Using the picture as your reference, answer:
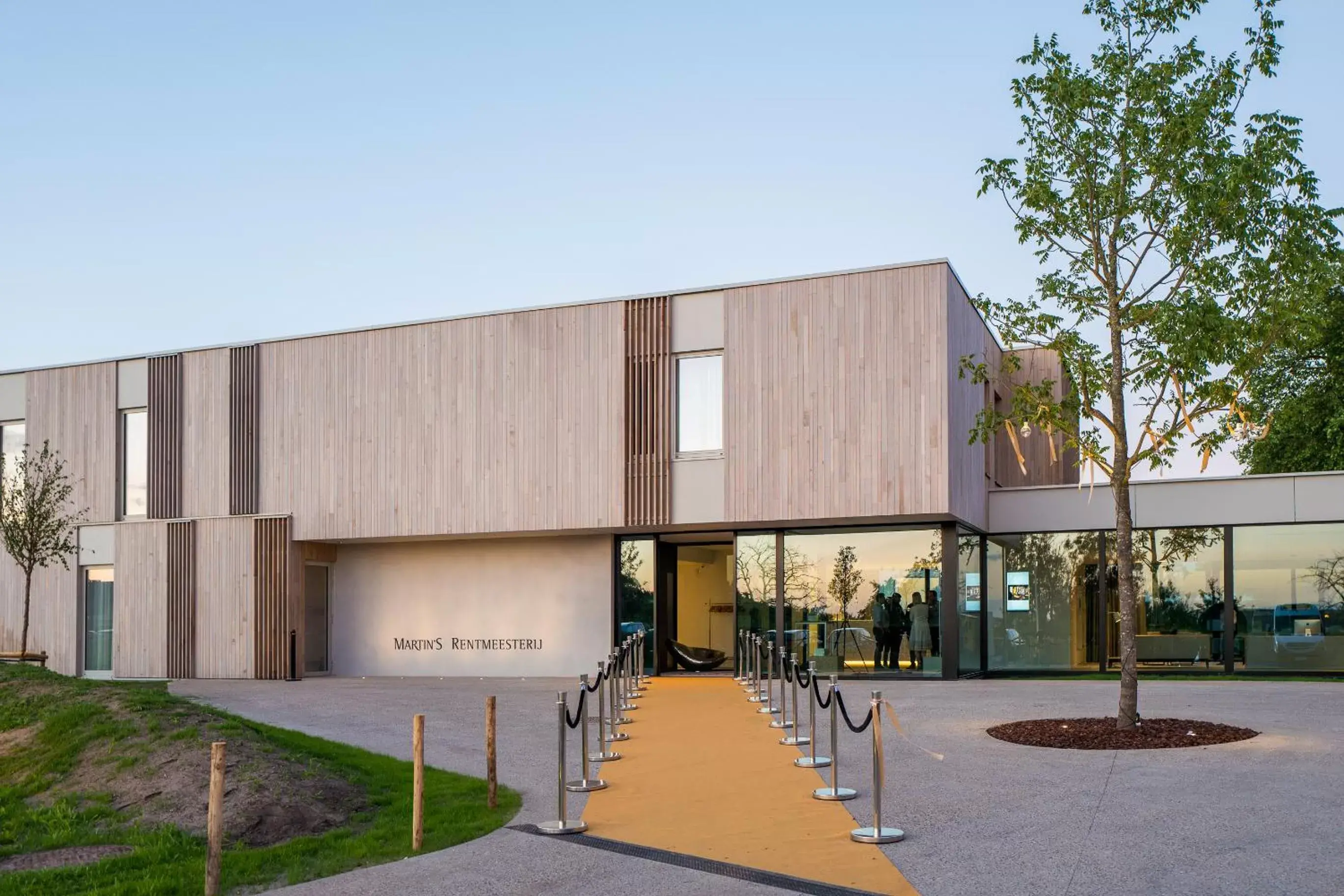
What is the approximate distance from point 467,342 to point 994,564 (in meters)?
11.3

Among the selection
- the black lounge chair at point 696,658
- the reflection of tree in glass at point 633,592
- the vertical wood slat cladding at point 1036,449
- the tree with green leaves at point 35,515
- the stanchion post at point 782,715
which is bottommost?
the black lounge chair at point 696,658

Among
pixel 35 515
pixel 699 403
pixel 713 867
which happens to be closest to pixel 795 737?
pixel 713 867

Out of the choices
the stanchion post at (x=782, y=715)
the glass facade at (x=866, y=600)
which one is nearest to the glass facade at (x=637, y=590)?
the glass facade at (x=866, y=600)

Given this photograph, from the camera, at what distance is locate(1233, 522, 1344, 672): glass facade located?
22.4 metres

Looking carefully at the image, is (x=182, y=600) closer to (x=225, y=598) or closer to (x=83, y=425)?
(x=225, y=598)

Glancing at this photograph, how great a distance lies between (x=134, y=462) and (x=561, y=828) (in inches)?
893

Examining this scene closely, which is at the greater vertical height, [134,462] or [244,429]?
[244,429]

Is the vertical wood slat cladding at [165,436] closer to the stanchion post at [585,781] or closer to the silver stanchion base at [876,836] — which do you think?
the stanchion post at [585,781]

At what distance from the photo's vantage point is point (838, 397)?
2255 cm

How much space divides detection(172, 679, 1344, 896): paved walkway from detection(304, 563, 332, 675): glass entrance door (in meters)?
10.3

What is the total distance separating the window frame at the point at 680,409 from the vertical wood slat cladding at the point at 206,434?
1024 centimetres

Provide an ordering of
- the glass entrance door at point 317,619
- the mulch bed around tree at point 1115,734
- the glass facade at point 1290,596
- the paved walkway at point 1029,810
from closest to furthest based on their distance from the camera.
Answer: the paved walkway at point 1029,810 → the mulch bed around tree at point 1115,734 → the glass facade at point 1290,596 → the glass entrance door at point 317,619

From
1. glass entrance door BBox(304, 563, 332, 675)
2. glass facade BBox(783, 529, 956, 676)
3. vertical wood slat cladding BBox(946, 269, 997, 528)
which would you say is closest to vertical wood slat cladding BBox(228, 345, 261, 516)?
glass entrance door BBox(304, 563, 332, 675)

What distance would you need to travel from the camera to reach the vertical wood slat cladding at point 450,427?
A: 2459cm
